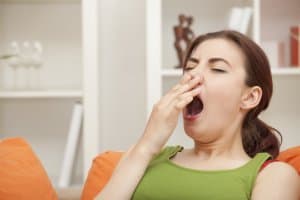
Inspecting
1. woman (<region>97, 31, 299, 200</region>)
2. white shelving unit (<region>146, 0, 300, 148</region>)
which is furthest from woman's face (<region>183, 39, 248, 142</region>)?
white shelving unit (<region>146, 0, 300, 148</region>)

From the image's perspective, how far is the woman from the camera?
1.34 m

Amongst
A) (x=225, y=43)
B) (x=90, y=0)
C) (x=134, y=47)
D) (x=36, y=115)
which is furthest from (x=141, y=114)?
(x=225, y=43)

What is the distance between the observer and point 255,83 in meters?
1.43

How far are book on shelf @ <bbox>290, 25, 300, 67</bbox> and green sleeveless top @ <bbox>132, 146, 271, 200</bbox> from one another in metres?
1.03

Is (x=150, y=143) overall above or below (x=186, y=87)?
below

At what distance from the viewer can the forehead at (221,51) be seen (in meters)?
1.41

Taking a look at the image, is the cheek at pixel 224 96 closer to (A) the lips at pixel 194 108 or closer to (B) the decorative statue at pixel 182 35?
(A) the lips at pixel 194 108

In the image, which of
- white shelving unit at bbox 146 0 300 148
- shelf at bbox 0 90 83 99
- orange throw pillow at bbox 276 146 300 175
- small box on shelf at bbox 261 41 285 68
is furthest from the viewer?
white shelving unit at bbox 146 0 300 148

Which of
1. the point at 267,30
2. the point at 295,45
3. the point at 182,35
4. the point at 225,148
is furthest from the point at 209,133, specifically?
the point at 267,30

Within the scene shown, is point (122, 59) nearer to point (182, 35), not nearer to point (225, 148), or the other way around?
point (182, 35)

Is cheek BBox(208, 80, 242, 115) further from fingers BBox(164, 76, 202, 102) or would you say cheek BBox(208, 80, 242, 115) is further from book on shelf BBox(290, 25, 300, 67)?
book on shelf BBox(290, 25, 300, 67)

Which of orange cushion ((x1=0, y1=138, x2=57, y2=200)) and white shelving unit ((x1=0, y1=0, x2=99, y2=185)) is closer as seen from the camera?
orange cushion ((x1=0, y1=138, x2=57, y2=200))

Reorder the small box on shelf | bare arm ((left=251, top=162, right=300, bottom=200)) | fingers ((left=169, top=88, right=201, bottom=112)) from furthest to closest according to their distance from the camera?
the small box on shelf
fingers ((left=169, top=88, right=201, bottom=112))
bare arm ((left=251, top=162, right=300, bottom=200))

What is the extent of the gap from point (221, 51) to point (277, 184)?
0.39 m
